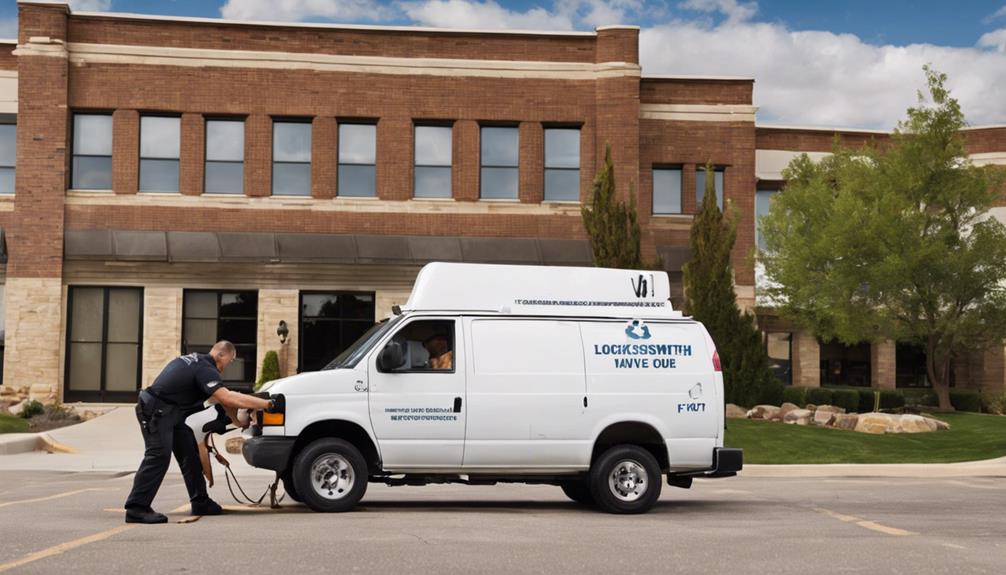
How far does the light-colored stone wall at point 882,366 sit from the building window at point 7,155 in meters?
26.5

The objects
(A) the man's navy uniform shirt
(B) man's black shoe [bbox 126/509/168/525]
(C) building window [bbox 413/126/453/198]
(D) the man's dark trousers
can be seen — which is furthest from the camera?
(C) building window [bbox 413/126/453/198]

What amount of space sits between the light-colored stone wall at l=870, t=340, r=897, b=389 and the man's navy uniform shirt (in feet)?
106

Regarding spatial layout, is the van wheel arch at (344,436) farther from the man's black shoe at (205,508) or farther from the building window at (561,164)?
the building window at (561,164)

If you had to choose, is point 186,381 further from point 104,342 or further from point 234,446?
point 104,342

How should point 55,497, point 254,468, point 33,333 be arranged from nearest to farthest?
point 55,497, point 254,468, point 33,333

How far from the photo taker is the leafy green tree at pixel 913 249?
3322 centimetres

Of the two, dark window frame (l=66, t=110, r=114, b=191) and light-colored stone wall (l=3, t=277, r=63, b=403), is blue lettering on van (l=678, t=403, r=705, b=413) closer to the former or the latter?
light-colored stone wall (l=3, t=277, r=63, b=403)

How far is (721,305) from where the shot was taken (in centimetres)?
2959

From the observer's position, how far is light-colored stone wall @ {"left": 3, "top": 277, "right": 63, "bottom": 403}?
3148 centimetres

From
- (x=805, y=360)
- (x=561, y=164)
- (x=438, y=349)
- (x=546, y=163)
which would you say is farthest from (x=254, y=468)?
(x=805, y=360)

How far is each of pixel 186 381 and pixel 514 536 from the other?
3.45m

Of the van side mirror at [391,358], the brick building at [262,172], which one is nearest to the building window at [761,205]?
the brick building at [262,172]

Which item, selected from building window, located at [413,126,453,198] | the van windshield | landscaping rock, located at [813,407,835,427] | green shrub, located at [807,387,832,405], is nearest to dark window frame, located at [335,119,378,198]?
building window, located at [413,126,453,198]

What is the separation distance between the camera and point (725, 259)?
29.5m
